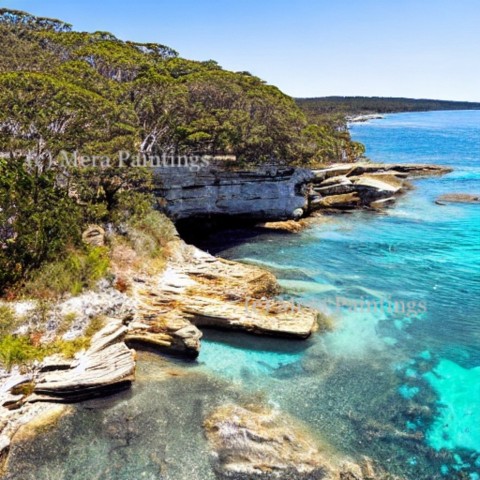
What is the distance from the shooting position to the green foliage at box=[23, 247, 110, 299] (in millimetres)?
17609

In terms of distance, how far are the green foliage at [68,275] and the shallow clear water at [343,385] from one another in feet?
15.5

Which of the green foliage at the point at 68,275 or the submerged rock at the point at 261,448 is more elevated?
the green foliage at the point at 68,275

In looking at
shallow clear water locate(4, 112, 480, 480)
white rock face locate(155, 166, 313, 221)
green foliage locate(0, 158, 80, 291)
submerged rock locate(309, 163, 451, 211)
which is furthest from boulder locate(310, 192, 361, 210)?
green foliage locate(0, 158, 80, 291)

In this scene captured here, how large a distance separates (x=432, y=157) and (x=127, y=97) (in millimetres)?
70752

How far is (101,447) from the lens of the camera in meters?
14.0

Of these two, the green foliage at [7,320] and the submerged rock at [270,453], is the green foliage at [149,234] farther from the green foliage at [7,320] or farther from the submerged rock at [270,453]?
the submerged rock at [270,453]

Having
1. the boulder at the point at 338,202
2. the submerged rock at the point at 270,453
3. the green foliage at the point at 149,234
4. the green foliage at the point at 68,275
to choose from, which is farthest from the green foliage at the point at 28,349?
the boulder at the point at 338,202

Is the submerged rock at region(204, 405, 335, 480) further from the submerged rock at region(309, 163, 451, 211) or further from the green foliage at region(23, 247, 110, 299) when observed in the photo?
the submerged rock at region(309, 163, 451, 211)

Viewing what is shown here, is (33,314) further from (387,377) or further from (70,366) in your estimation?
(387,377)

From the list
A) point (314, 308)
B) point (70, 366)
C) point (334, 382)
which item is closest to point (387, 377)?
point (334, 382)

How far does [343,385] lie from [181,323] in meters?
7.89

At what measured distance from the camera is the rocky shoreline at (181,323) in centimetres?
1446

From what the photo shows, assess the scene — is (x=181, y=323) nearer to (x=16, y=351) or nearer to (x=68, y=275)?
(x=68, y=275)

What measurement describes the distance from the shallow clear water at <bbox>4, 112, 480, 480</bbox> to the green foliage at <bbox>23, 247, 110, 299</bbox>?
186 inches
